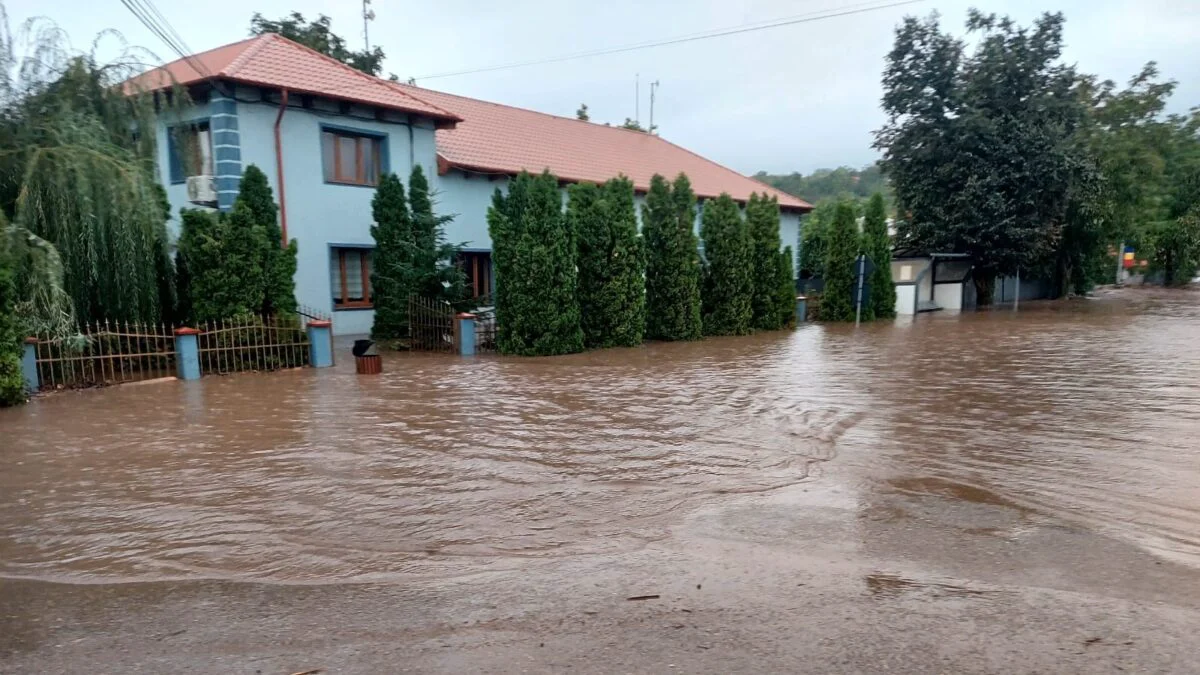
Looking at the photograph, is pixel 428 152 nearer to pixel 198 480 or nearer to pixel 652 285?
pixel 652 285

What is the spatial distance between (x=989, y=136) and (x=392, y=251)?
2176 centimetres

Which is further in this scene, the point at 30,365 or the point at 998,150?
the point at 998,150

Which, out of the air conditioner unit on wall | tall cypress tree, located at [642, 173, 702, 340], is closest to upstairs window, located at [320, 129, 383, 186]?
the air conditioner unit on wall

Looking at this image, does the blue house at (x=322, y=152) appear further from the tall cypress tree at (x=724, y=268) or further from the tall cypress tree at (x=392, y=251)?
the tall cypress tree at (x=724, y=268)

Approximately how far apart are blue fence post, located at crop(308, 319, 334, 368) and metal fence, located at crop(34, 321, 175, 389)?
2.09 m

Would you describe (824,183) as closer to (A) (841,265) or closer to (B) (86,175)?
(A) (841,265)

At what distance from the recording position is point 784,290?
2033cm

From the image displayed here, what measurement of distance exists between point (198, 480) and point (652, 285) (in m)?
12.2

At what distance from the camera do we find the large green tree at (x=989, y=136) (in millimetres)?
26125

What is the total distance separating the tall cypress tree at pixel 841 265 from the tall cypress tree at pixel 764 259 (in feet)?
11.9

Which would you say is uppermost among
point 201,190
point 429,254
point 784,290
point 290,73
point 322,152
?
point 290,73

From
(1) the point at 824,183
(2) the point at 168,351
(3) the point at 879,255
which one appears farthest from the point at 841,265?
(1) the point at 824,183

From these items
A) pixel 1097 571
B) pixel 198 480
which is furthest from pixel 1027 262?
pixel 198 480

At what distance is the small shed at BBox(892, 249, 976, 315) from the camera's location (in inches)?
1021
